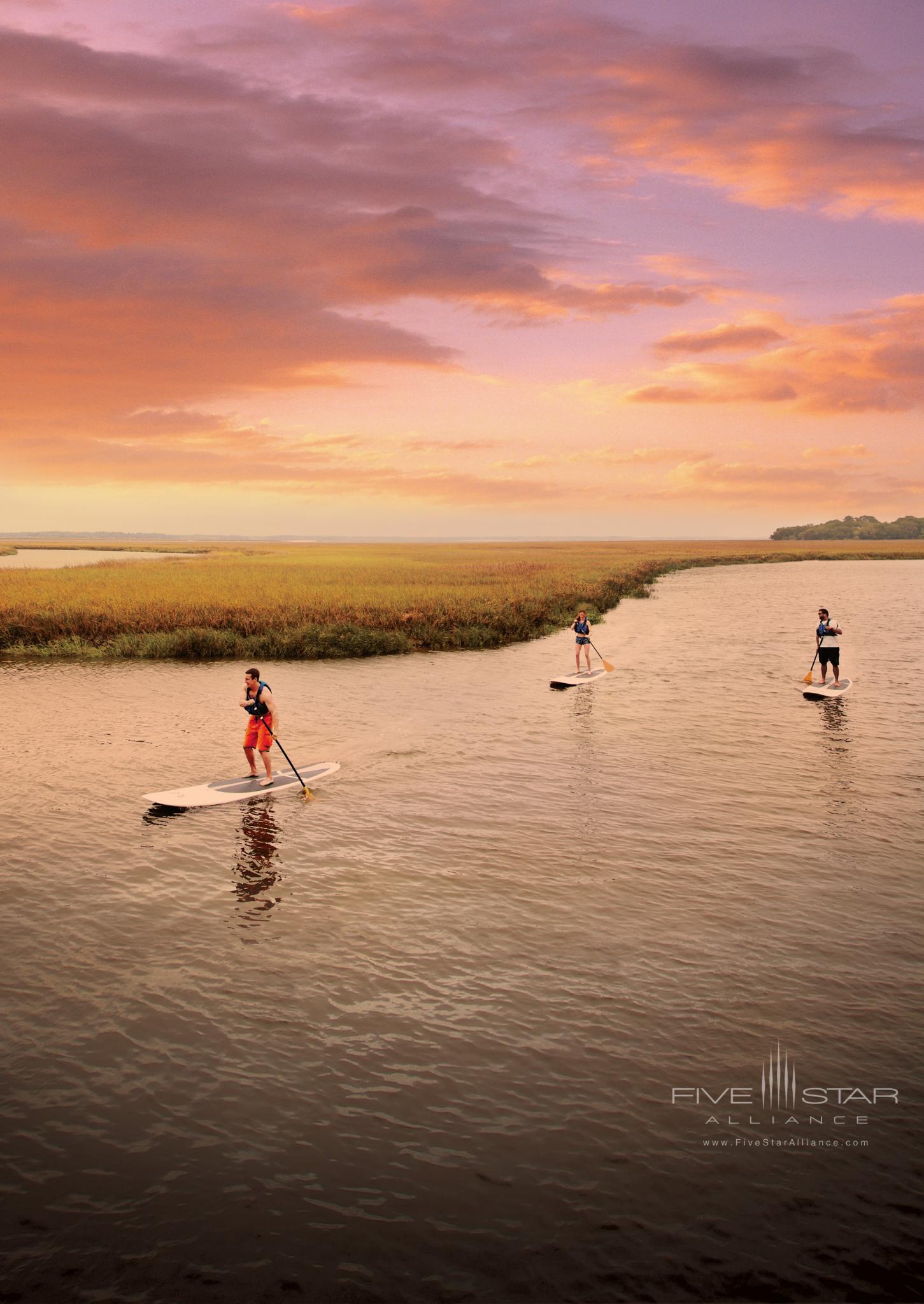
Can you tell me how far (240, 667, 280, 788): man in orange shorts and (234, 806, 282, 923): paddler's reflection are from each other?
115 cm

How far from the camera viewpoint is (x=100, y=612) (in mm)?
41094

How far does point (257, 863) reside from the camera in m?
13.4

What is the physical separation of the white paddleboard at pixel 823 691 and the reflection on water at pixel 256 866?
17723 millimetres

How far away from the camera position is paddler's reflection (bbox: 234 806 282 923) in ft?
38.7

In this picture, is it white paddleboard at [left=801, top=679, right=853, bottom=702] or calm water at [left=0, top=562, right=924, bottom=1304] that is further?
white paddleboard at [left=801, top=679, right=853, bottom=702]

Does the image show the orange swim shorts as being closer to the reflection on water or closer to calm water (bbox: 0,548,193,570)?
the reflection on water

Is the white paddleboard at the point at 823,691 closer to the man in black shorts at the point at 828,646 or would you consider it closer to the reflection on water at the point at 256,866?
the man in black shorts at the point at 828,646

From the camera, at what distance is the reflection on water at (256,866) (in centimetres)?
1159

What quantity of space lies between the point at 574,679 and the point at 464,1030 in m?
21.4

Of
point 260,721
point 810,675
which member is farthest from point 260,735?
point 810,675

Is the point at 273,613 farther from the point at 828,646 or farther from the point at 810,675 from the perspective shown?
the point at 828,646

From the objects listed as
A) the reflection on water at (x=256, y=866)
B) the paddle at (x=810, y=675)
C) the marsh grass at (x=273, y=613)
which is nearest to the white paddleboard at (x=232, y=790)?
the reflection on water at (x=256, y=866)

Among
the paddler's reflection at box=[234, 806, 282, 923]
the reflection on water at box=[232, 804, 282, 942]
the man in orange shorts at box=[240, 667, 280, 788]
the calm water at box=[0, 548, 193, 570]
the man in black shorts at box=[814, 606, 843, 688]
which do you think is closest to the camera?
the reflection on water at box=[232, 804, 282, 942]

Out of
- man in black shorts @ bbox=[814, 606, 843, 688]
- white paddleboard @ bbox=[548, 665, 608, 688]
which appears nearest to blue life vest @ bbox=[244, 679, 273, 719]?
white paddleboard @ bbox=[548, 665, 608, 688]
